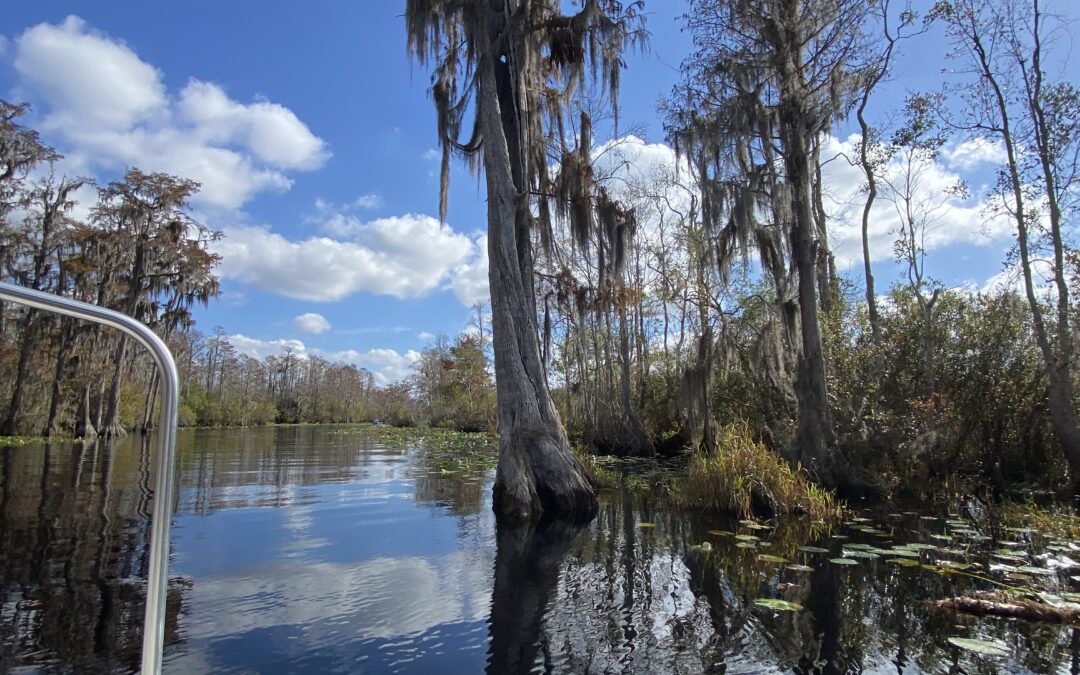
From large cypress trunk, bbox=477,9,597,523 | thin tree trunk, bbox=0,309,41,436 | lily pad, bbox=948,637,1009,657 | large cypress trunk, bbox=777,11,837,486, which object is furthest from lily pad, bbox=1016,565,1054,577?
thin tree trunk, bbox=0,309,41,436

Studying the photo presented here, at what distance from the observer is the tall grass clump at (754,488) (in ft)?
27.0

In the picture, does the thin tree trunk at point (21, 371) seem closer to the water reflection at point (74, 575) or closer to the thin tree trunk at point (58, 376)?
the thin tree trunk at point (58, 376)

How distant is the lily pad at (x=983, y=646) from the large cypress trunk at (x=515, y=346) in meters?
4.91

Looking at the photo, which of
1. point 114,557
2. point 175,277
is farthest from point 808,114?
point 175,277

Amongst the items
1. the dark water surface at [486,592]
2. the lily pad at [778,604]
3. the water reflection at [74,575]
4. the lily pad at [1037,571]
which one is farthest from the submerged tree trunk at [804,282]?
the water reflection at [74,575]

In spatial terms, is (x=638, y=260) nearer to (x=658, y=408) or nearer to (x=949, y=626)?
(x=658, y=408)

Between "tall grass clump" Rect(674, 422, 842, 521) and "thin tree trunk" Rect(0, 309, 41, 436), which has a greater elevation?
"thin tree trunk" Rect(0, 309, 41, 436)

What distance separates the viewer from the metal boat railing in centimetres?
150

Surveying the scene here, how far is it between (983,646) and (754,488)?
185 inches

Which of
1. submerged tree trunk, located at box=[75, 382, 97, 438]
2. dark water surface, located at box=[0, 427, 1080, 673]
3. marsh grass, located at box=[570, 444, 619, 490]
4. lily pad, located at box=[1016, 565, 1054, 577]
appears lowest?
dark water surface, located at box=[0, 427, 1080, 673]

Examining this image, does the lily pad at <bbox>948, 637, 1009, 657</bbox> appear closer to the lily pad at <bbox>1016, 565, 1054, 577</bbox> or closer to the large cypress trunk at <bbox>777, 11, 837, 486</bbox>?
the lily pad at <bbox>1016, 565, 1054, 577</bbox>

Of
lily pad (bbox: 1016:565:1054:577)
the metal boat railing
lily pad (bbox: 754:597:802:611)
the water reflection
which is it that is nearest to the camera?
the metal boat railing

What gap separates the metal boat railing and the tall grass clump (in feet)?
25.5

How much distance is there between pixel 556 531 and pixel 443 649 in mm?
3711
